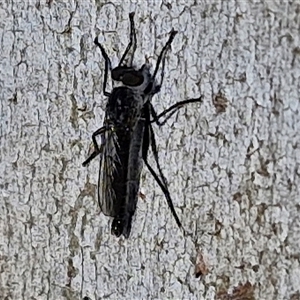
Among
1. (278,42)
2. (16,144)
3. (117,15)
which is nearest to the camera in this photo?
(278,42)

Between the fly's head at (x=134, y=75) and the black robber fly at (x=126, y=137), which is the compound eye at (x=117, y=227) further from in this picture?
the fly's head at (x=134, y=75)

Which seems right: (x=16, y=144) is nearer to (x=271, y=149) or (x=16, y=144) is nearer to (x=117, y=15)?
(x=117, y=15)

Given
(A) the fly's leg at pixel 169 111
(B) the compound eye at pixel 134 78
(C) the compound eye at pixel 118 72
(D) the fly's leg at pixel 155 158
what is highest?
(C) the compound eye at pixel 118 72

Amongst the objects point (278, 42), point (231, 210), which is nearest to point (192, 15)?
point (278, 42)

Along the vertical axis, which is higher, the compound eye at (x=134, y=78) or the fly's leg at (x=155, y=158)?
the compound eye at (x=134, y=78)

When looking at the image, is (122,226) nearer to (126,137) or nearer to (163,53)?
(126,137)

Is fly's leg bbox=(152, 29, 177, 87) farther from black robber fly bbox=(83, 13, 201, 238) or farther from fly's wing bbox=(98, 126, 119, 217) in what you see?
fly's wing bbox=(98, 126, 119, 217)

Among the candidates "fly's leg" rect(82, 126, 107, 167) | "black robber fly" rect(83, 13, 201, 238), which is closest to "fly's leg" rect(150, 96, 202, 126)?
"black robber fly" rect(83, 13, 201, 238)

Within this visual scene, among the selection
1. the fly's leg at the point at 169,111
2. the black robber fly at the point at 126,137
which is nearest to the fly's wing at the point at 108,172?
the black robber fly at the point at 126,137

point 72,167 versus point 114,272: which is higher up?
point 72,167
